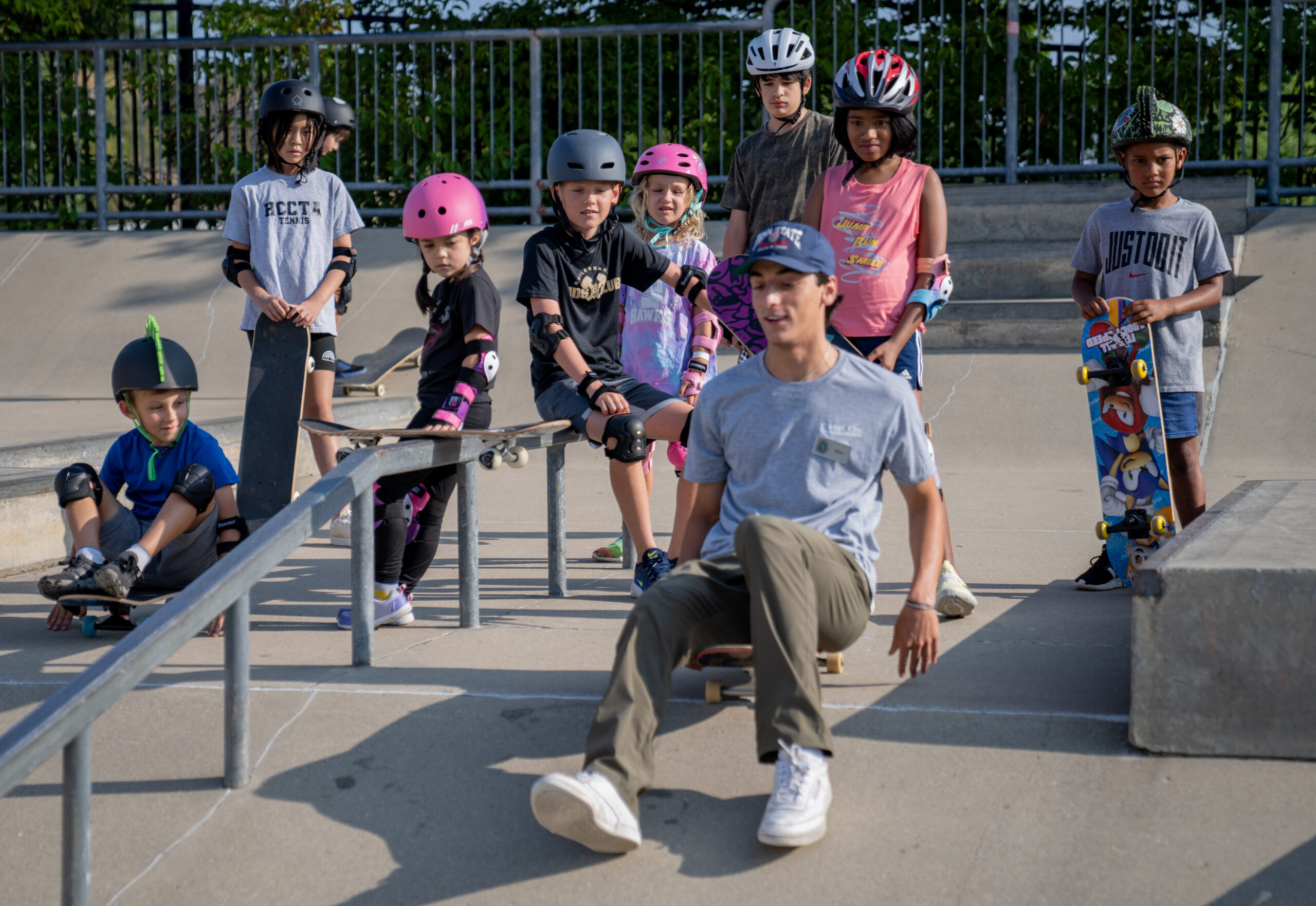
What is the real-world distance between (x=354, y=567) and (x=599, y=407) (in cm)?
114

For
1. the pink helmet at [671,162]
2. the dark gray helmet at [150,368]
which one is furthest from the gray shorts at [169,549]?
the pink helmet at [671,162]

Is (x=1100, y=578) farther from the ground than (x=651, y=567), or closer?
closer

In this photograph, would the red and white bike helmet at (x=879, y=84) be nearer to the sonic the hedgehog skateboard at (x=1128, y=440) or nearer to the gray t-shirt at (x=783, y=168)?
the gray t-shirt at (x=783, y=168)

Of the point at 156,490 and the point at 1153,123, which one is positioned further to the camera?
the point at 1153,123

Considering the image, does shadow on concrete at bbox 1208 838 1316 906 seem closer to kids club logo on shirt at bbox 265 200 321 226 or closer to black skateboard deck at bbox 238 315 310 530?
black skateboard deck at bbox 238 315 310 530

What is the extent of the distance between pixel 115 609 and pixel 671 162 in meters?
2.74

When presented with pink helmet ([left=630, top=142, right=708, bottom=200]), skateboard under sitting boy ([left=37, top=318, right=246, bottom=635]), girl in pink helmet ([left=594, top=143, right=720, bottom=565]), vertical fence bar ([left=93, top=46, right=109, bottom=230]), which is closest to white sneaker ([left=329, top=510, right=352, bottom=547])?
girl in pink helmet ([left=594, top=143, right=720, bottom=565])

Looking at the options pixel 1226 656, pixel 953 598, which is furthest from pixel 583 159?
pixel 1226 656

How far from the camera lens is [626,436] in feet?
14.1

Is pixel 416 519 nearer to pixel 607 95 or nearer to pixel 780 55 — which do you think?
pixel 780 55

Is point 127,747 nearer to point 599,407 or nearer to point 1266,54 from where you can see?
point 599,407

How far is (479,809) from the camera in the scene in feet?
9.30

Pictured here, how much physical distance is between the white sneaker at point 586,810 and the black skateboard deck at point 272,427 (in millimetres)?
2932

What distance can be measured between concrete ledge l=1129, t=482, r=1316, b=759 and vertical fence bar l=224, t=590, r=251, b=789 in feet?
6.80
